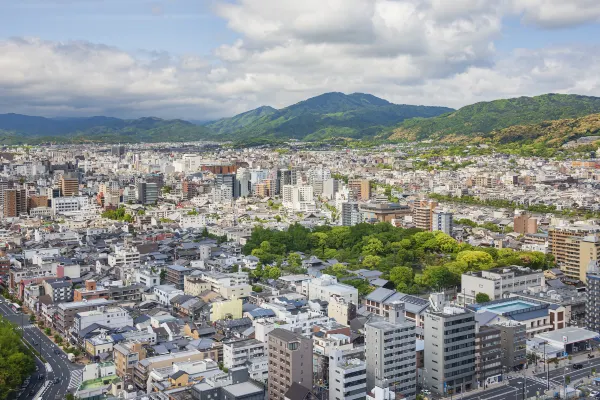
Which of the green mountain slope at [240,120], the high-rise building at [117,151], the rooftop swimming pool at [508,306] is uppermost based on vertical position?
the green mountain slope at [240,120]

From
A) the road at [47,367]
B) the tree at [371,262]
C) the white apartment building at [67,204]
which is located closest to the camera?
the road at [47,367]

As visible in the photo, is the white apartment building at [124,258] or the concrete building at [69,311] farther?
the white apartment building at [124,258]

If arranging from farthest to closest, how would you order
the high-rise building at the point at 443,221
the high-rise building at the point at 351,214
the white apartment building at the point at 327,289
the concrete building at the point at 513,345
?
the high-rise building at the point at 351,214
the high-rise building at the point at 443,221
the white apartment building at the point at 327,289
the concrete building at the point at 513,345

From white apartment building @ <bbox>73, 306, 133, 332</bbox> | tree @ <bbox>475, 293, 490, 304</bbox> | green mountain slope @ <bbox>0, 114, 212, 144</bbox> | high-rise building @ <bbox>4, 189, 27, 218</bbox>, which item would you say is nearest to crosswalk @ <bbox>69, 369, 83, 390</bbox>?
white apartment building @ <bbox>73, 306, 133, 332</bbox>

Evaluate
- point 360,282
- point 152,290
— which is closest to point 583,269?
point 360,282

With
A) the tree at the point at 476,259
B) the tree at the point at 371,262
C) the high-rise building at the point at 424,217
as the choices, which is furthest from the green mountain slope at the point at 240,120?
the tree at the point at 476,259

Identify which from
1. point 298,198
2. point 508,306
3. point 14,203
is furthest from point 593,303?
point 14,203

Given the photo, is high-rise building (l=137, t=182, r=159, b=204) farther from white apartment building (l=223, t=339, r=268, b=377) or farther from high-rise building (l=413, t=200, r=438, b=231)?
white apartment building (l=223, t=339, r=268, b=377)

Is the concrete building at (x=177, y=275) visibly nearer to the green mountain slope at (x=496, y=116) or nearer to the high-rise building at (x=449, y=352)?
the high-rise building at (x=449, y=352)
